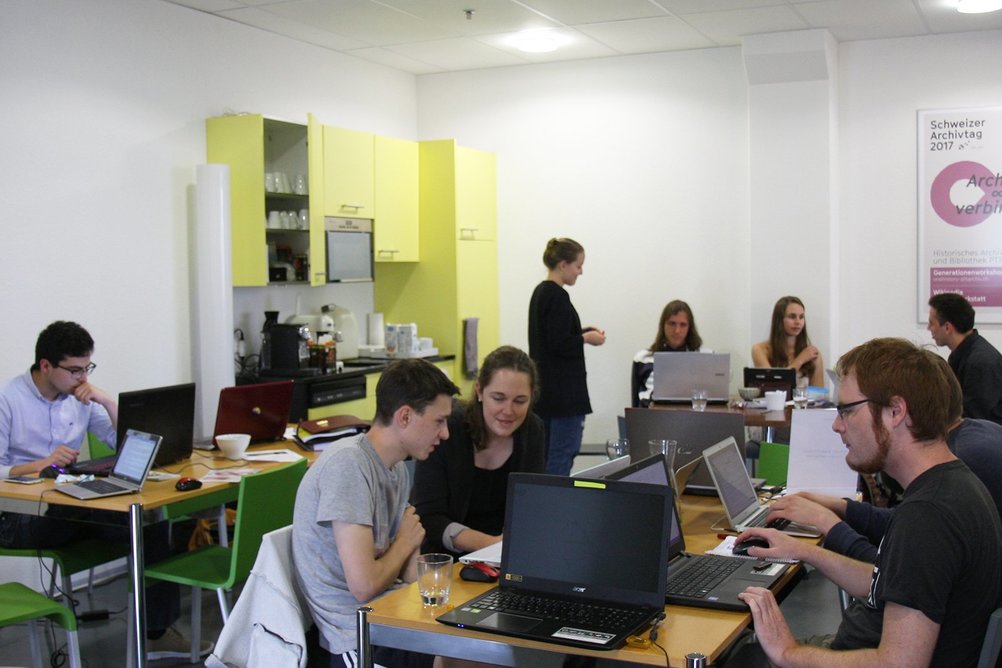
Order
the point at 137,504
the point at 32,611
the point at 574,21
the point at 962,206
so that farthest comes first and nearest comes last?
1. the point at 962,206
2. the point at 574,21
3. the point at 137,504
4. the point at 32,611

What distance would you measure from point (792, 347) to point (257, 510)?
4.03 m

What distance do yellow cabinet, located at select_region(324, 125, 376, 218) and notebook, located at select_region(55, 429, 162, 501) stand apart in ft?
8.40

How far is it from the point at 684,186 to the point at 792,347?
1394mm

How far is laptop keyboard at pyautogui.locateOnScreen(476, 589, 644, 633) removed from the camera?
229 cm

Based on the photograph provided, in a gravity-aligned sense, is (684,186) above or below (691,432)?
above

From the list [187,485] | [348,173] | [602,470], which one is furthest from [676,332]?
[602,470]

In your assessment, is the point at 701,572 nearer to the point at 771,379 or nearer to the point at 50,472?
the point at 50,472

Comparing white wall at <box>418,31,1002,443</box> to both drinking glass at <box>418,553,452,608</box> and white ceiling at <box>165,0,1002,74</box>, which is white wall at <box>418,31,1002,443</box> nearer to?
white ceiling at <box>165,0,1002,74</box>

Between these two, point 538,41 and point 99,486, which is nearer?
point 99,486

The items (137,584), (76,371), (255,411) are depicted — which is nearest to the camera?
(137,584)

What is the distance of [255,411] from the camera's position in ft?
15.2

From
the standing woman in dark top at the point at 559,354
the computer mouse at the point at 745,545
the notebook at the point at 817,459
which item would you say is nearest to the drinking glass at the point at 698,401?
the standing woman in dark top at the point at 559,354

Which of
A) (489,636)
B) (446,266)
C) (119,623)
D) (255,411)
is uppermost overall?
(446,266)

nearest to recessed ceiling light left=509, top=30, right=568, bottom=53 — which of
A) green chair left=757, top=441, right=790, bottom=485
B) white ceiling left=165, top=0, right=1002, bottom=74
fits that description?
white ceiling left=165, top=0, right=1002, bottom=74
